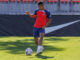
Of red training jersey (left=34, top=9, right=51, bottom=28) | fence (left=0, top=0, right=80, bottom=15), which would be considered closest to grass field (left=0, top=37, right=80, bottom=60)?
red training jersey (left=34, top=9, right=51, bottom=28)

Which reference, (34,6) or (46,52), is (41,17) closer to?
(46,52)

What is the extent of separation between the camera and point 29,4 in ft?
44.6

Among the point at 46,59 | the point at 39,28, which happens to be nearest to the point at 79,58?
the point at 46,59

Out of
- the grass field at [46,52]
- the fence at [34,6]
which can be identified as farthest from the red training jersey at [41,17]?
the fence at [34,6]

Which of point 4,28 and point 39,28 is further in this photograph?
point 4,28

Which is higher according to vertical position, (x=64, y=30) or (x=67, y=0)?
(x=67, y=0)

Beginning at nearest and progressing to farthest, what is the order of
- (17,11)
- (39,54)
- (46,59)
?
(46,59), (39,54), (17,11)

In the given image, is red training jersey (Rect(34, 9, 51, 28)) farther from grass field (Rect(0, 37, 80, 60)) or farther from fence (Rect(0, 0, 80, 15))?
fence (Rect(0, 0, 80, 15))

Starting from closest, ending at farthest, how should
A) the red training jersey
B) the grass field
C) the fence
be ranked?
the grass field
the red training jersey
the fence

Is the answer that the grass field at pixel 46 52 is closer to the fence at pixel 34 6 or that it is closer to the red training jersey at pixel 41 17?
the red training jersey at pixel 41 17

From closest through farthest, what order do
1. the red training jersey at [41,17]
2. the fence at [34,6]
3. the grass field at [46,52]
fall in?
the grass field at [46,52] < the red training jersey at [41,17] < the fence at [34,6]

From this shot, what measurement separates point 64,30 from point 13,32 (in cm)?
291

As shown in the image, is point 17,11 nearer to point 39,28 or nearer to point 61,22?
point 61,22

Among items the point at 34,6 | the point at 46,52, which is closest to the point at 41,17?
the point at 46,52
